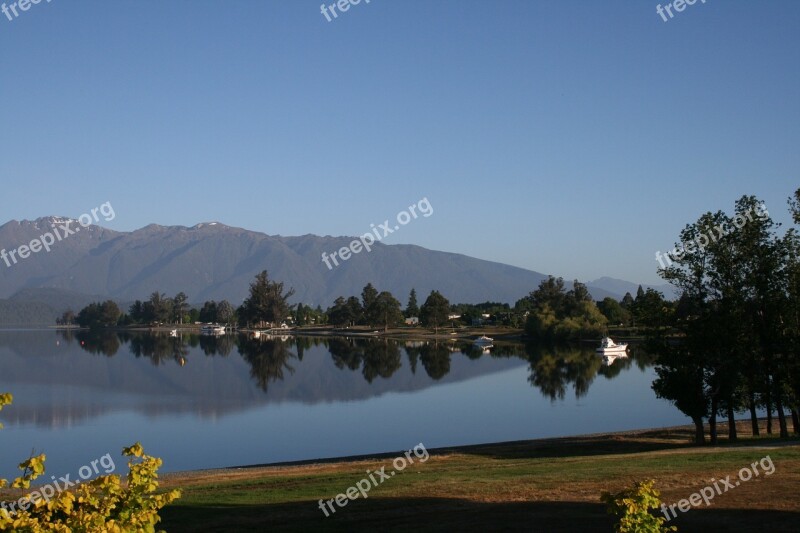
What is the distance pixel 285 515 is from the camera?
15.8 m

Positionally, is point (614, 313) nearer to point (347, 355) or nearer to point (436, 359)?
point (436, 359)

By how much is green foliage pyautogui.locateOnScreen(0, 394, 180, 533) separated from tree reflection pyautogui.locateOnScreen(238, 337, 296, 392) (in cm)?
5388

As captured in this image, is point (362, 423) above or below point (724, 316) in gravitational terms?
below

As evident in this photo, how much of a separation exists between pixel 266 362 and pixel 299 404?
3696 centimetres

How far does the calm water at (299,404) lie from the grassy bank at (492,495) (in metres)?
11.0

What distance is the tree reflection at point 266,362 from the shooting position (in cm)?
7006

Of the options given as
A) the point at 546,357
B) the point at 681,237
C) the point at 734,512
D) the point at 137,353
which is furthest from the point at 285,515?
the point at 137,353

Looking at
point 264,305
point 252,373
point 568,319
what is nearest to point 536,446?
point 252,373

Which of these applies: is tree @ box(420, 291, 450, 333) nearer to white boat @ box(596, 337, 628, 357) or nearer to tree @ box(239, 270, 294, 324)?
tree @ box(239, 270, 294, 324)

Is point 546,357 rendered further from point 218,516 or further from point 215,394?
point 218,516

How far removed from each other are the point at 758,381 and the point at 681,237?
6.36 meters

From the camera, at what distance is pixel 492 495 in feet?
54.4

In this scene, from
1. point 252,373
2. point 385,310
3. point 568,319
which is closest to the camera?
point 252,373

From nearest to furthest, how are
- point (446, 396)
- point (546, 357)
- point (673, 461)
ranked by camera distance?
point (673, 461) → point (446, 396) → point (546, 357)
